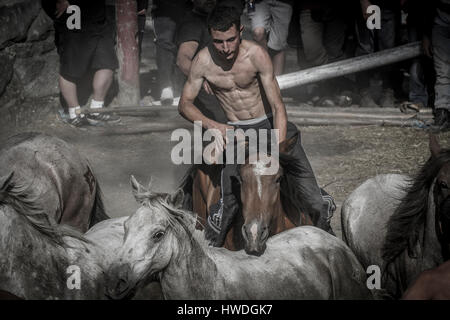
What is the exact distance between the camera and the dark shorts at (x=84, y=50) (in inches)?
364

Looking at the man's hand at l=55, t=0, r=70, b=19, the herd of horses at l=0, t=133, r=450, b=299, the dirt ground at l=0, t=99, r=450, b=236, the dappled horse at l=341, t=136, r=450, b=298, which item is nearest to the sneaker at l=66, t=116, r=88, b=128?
the dirt ground at l=0, t=99, r=450, b=236

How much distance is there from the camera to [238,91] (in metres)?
5.43

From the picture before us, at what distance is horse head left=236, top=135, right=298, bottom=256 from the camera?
13.9 feet

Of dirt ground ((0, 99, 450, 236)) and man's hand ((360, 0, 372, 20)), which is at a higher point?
man's hand ((360, 0, 372, 20))

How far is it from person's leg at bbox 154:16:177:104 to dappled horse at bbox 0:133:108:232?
485cm

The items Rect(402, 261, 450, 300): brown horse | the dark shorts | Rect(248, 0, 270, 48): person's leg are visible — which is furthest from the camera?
Rect(248, 0, 270, 48): person's leg

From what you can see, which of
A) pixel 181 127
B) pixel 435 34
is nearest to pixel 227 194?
pixel 181 127

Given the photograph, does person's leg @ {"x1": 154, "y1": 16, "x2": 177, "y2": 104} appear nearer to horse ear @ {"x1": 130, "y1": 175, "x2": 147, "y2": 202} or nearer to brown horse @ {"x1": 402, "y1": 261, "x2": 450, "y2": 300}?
horse ear @ {"x1": 130, "y1": 175, "x2": 147, "y2": 202}

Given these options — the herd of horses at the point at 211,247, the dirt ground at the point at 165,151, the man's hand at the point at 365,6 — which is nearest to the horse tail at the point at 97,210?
the herd of horses at the point at 211,247

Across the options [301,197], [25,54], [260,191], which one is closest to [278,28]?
[25,54]

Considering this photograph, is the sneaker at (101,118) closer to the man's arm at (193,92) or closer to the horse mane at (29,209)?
the man's arm at (193,92)

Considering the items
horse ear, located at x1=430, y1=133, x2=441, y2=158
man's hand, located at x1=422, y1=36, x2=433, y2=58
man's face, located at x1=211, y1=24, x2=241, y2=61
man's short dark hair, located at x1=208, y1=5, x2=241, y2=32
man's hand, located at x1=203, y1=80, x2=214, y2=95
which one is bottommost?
horse ear, located at x1=430, y1=133, x2=441, y2=158

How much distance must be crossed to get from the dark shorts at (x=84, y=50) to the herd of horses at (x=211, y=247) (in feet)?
14.1
